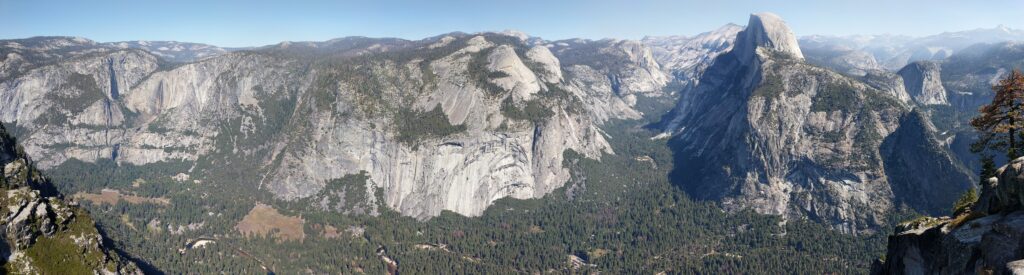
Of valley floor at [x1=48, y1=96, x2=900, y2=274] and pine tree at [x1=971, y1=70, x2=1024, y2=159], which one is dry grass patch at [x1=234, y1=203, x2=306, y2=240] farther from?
pine tree at [x1=971, y1=70, x2=1024, y2=159]

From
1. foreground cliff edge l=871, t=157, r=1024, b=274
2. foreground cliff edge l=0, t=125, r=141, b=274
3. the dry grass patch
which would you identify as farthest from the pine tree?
the dry grass patch

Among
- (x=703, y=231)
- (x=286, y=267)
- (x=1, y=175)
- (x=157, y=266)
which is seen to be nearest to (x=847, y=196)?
(x=703, y=231)

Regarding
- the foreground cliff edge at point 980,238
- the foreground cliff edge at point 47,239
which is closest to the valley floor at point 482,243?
the foreground cliff edge at point 47,239

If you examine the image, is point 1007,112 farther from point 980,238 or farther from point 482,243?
point 482,243

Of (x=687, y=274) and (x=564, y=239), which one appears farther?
(x=564, y=239)

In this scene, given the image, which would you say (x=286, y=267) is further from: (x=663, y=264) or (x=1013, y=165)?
(x=1013, y=165)
